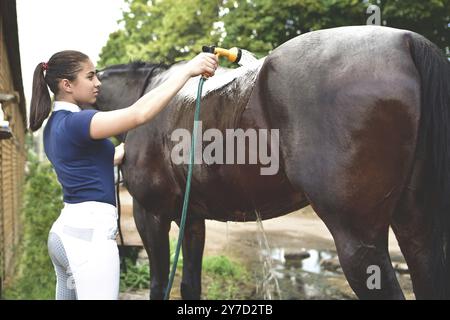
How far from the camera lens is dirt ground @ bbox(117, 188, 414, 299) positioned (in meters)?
6.09

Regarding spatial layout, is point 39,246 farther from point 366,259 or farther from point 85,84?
point 366,259

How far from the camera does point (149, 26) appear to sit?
33.8 feet

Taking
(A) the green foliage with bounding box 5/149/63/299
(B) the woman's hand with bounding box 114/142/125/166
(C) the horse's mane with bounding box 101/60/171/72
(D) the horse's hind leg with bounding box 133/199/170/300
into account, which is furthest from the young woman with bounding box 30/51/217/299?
(A) the green foliage with bounding box 5/149/63/299

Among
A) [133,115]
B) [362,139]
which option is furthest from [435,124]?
[133,115]

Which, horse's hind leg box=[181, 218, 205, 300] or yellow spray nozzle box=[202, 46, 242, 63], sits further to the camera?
horse's hind leg box=[181, 218, 205, 300]

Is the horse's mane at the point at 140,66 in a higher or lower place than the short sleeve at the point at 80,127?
higher

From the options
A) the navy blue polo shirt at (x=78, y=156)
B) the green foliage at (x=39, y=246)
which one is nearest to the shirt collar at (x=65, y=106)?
the navy blue polo shirt at (x=78, y=156)

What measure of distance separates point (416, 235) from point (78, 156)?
1.58 meters

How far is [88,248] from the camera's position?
1.90 m

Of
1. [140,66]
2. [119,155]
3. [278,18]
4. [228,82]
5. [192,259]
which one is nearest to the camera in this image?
[228,82]

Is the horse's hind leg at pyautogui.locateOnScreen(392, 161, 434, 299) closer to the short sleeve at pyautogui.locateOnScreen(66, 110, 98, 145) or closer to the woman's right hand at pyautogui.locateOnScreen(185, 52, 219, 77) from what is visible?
the woman's right hand at pyautogui.locateOnScreen(185, 52, 219, 77)

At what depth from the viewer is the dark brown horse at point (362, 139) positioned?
219cm

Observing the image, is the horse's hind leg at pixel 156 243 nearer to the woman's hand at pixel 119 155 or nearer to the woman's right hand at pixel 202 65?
the woman's hand at pixel 119 155
